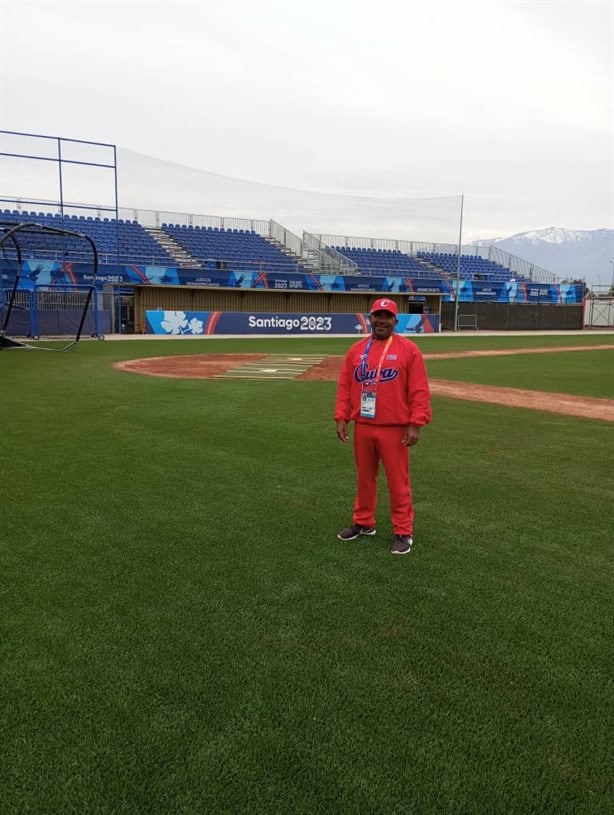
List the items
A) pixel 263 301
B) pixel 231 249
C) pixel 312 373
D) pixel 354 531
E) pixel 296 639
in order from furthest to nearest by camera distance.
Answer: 1. pixel 231 249
2. pixel 263 301
3. pixel 312 373
4. pixel 354 531
5. pixel 296 639

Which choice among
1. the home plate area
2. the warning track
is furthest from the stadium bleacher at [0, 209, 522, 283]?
the home plate area

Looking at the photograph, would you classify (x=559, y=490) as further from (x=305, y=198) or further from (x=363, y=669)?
(x=305, y=198)

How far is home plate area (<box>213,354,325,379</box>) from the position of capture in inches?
605

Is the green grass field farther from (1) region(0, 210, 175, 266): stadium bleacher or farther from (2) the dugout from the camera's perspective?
(1) region(0, 210, 175, 266): stadium bleacher

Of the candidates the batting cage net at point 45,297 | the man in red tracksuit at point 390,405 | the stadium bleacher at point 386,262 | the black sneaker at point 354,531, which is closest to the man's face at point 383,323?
the man in red tracksuit at point 390,405

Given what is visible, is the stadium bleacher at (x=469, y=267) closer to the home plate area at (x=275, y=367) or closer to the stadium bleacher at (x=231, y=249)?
the stadium bleacher at (x=231, y=249)

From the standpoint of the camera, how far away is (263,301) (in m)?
39.7

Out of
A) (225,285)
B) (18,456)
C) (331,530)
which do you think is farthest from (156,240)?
(331,530)

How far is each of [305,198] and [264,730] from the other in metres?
52.5

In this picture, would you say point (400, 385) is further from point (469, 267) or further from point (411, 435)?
point (469, 267)

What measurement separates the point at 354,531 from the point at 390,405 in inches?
41.2

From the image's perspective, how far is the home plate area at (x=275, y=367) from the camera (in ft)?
50.4

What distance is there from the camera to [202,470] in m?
6.50

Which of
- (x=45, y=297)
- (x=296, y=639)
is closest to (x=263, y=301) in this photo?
(x=45, y=297)
